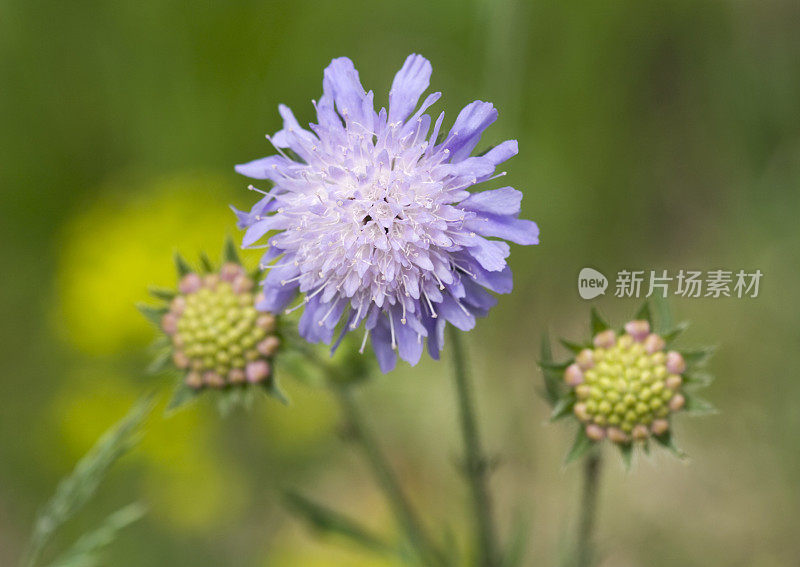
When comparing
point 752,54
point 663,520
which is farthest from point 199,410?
point 752,54

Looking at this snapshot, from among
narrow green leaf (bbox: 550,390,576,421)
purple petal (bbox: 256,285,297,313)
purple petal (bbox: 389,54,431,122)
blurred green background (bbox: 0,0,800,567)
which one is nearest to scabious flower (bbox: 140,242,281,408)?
purple petal (bbox: 256,285,297,313)

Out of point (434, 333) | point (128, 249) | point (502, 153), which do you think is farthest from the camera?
point (128, 249)

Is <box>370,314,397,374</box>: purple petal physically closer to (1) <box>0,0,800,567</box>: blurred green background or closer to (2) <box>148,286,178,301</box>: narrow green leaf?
(2) <box>148,286,178,301</box>: narrow green leaf

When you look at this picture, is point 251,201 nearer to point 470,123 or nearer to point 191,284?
point 191,284

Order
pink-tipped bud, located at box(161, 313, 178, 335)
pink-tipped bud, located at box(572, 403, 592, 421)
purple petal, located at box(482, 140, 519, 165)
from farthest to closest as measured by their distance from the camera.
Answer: pink-tipped bud, located at box(161, 313, 178, 335) → pink-tipped bud, located at box(572, 403, 592, 421) → purple petal, located at box(482, 140, 519, 165)

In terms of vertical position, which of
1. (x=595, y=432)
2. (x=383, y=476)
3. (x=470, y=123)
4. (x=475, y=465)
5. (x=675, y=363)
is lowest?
(x=383, y=476)

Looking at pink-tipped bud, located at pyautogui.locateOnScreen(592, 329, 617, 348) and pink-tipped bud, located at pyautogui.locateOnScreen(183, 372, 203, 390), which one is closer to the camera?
pink-tipped bud, located at pyautogui.locateOnScreen(592, 329, 617, 348)

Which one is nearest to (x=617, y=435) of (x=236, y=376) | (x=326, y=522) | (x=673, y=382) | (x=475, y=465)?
(x=673, y=382)

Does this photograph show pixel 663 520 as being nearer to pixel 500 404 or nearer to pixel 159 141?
pixel 500 404
